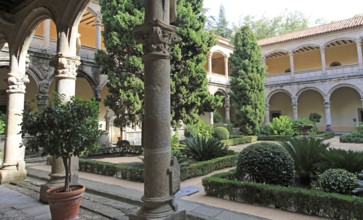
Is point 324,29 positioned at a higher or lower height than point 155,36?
higher

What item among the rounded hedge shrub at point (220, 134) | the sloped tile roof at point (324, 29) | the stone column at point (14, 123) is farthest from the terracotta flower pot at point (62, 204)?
the sloped tile roof at point (324, 29)

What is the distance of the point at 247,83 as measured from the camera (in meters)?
18.3

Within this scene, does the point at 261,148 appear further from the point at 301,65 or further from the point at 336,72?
the point at 301,65

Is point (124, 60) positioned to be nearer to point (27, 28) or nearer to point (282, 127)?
point (27, 28)

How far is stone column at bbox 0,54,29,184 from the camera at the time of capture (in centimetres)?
622

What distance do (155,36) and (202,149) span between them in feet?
19.1

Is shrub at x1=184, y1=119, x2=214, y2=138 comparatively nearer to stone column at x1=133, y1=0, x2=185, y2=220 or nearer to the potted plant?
the potted plant

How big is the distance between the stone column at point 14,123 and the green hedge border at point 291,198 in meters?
4.68

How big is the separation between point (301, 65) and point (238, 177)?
24.5 m

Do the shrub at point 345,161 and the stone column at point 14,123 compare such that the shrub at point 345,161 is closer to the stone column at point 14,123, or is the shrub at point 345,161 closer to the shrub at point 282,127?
the stone column at point 14,123

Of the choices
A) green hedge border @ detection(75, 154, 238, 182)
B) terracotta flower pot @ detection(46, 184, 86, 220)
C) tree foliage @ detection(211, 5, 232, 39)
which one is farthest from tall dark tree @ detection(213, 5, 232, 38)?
terracotta flower pot @ detection(46, 184, 86, 220)

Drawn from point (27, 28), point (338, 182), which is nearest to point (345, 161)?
point (338, 182)

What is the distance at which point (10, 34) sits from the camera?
6695 mm

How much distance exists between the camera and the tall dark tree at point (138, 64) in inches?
406
